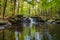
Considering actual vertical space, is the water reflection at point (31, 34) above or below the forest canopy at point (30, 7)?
below

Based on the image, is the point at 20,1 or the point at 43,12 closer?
the point at 20,1

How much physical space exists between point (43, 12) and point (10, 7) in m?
27.0

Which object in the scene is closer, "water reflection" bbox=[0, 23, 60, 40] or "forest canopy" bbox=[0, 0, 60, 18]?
"water reflection" bbox=[0, 23, 60, 40]

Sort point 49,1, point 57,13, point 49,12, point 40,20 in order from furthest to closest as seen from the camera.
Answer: point 49,12 < point 57,13 < point 40,20 < point 49,1

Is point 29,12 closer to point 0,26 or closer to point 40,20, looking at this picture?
point 40,20

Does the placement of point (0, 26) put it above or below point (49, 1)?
below

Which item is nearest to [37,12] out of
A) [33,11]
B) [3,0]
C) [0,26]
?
[33,11]

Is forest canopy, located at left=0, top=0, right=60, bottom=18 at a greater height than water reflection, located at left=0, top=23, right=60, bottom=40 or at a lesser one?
greater

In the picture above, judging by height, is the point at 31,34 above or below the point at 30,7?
below

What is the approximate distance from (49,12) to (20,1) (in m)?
21.1

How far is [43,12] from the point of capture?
225ft

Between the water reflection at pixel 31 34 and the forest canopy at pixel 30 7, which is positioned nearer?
the water reflection at pixel 31 34

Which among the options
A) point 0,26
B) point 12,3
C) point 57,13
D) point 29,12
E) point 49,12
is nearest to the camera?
point 0,26

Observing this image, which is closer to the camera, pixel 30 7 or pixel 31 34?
pixel 31 34
